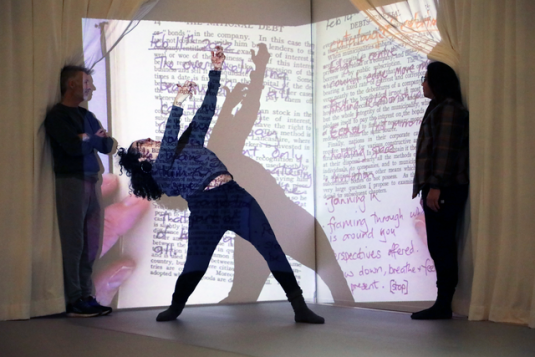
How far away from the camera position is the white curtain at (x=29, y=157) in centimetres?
290

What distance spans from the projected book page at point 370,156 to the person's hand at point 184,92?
0.98 meters

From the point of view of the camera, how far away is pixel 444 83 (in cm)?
294

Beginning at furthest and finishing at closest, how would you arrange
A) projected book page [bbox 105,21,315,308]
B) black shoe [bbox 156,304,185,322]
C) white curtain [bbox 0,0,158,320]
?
projected book page [bbox 105,21,315,308], white curtain [bbox 0,0,158,320], black shoe [bbox 156,304,185,322]

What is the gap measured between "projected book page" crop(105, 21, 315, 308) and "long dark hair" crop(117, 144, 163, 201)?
44mm

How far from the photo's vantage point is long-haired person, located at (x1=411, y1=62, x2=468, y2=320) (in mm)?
2863

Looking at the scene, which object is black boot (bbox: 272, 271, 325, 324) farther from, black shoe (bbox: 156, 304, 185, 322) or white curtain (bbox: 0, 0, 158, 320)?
white curtain (bbox: 0, 0, 158, 320)

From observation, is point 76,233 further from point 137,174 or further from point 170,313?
point 170,313

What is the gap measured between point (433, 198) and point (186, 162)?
1.33 metres

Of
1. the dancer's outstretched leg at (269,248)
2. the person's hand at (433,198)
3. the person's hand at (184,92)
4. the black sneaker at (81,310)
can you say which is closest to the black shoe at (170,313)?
the black sneaker at (81,310)

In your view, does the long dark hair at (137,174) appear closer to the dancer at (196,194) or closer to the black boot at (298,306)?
the dancer at (196,194)

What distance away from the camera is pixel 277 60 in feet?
11.9

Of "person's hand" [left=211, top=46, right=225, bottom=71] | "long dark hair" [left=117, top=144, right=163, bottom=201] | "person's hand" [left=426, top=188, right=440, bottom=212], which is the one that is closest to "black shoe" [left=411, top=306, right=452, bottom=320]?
"person's hand" [left=426, top=188, right=440, bottom=212]

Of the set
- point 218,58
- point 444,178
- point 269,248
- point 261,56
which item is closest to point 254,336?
point 269,248

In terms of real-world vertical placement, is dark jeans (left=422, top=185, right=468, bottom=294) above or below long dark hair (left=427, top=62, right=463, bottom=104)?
below
